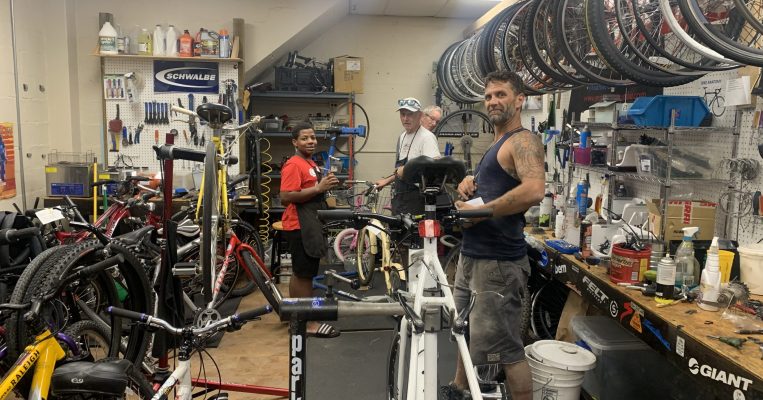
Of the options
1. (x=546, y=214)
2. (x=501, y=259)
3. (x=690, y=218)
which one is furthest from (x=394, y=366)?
(x=546, y=214)

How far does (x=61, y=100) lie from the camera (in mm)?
5367

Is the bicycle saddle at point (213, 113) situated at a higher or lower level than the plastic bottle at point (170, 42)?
lower

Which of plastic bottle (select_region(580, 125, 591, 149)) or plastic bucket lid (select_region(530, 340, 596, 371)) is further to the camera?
plastic bottle (select_region(580, 125, 591, 149))

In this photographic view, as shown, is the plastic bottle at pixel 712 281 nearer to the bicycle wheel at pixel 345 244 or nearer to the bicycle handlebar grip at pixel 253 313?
the bicycle handlebar grip at pixel 253 313

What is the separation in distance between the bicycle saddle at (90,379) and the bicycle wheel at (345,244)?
3.63 metres

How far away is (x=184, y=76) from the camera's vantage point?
5520 millimetres

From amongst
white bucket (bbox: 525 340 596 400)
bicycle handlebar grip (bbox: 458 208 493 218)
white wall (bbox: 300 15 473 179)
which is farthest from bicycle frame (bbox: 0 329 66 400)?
white wall (bbox: 300 15 473 179)

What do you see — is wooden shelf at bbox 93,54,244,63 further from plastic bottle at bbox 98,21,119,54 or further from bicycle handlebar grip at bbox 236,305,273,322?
bicycle handlebar grip at bbox 236,305,273,322

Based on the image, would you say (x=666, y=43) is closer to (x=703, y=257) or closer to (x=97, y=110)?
(x=703, y=257)

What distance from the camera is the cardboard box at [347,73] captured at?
6.27 meters

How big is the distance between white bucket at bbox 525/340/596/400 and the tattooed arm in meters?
0.82

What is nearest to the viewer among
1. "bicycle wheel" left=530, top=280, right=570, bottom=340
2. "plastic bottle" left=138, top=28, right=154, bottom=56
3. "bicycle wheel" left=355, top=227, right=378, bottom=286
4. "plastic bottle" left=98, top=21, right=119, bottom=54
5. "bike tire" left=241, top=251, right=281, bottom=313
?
"bike tire" left=241, top=251, right=281, bottom=313

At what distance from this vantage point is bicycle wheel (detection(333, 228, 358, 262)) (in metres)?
5.43

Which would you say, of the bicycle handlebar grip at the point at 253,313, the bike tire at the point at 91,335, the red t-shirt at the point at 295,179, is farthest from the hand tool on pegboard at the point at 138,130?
the bicycle handlebar grip at the point at 253,313
